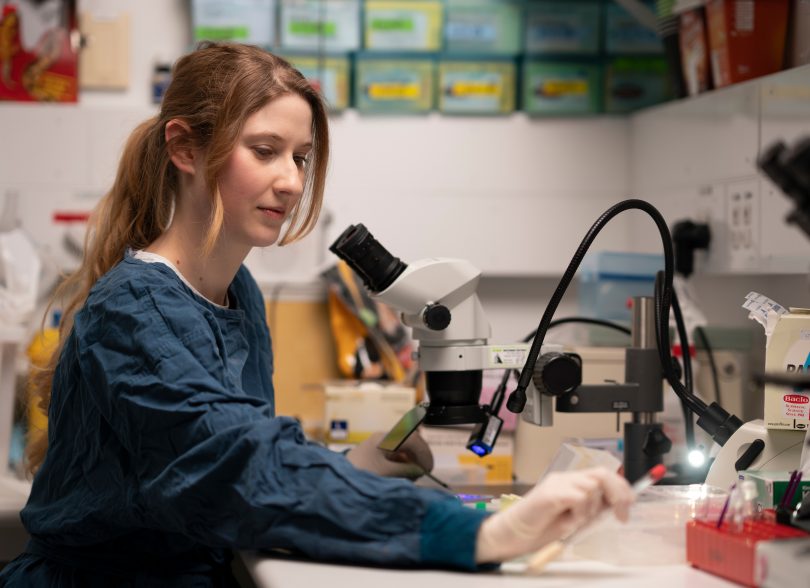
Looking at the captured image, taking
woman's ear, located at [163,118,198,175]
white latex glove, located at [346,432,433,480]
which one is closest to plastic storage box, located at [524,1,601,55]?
white latex glove, located at [346,432,433,480]

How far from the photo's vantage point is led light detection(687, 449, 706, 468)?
5.61ft

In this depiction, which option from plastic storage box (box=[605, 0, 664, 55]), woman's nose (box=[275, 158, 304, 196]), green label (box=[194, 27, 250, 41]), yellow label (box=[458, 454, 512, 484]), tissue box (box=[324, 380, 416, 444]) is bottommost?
yellow label (box=[458, 454, 512, 484])

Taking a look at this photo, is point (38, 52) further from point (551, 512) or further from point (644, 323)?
point (551, 512)

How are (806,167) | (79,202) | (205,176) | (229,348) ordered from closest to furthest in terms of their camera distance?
1. (806,167)
2. (205,176)
3. (229,348)
4. (79,202)

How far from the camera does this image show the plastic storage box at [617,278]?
2.84 meters

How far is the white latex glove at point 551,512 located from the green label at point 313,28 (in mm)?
2309

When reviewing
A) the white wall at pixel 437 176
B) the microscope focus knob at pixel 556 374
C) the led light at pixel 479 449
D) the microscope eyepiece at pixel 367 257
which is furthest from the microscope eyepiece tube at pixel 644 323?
the white wall at pixel 437 176

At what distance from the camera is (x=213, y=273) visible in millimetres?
1588

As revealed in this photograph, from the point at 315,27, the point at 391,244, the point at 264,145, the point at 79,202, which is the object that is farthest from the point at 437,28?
the point at 264,145

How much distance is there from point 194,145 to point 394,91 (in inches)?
69.3

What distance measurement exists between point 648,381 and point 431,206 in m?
1.65

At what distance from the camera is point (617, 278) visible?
286cm

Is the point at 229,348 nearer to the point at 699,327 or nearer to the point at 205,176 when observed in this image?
the point at 205,176

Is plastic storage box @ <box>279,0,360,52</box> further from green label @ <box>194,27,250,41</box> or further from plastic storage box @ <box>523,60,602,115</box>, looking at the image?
plastic storage box @ <box>523,60,602,115</box>
